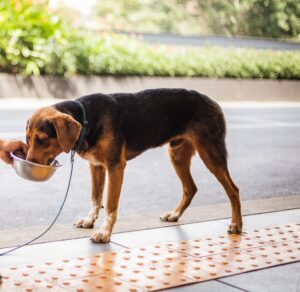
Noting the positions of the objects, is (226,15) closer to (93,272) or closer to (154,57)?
(154,57)

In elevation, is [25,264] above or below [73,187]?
above

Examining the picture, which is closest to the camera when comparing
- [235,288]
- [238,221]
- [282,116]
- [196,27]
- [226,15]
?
[235,288]

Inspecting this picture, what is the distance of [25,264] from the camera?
4.52 m

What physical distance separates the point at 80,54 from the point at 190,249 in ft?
54.6

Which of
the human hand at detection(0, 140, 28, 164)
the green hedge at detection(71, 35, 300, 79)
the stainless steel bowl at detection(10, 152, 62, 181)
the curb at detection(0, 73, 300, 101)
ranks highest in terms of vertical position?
the human hand at detection(0, 140, 28, 164)

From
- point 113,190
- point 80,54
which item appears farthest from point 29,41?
point 113,190

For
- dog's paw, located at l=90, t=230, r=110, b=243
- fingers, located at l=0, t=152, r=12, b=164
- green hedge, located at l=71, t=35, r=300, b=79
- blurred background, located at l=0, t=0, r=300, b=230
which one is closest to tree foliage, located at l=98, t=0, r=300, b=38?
blurred background, located at l=0, t=0, r=300, b=230

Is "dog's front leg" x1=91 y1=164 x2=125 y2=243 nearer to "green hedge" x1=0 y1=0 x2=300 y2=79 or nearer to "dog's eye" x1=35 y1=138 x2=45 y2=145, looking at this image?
"dog's eye" x1=35 y1=138 x2=45 y2=145

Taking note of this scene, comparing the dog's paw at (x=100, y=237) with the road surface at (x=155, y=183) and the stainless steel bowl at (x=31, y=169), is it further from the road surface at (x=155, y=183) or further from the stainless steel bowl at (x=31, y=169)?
the road surface at (x=155, y=183)

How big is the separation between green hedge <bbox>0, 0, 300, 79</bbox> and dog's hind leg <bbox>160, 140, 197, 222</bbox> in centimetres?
1433

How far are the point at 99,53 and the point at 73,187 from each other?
45.9 ft

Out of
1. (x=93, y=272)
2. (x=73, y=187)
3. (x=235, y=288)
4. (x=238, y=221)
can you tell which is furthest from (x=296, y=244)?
(x=73, y=187)

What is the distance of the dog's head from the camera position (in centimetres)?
485

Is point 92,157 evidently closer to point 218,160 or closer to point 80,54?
point 218,160
